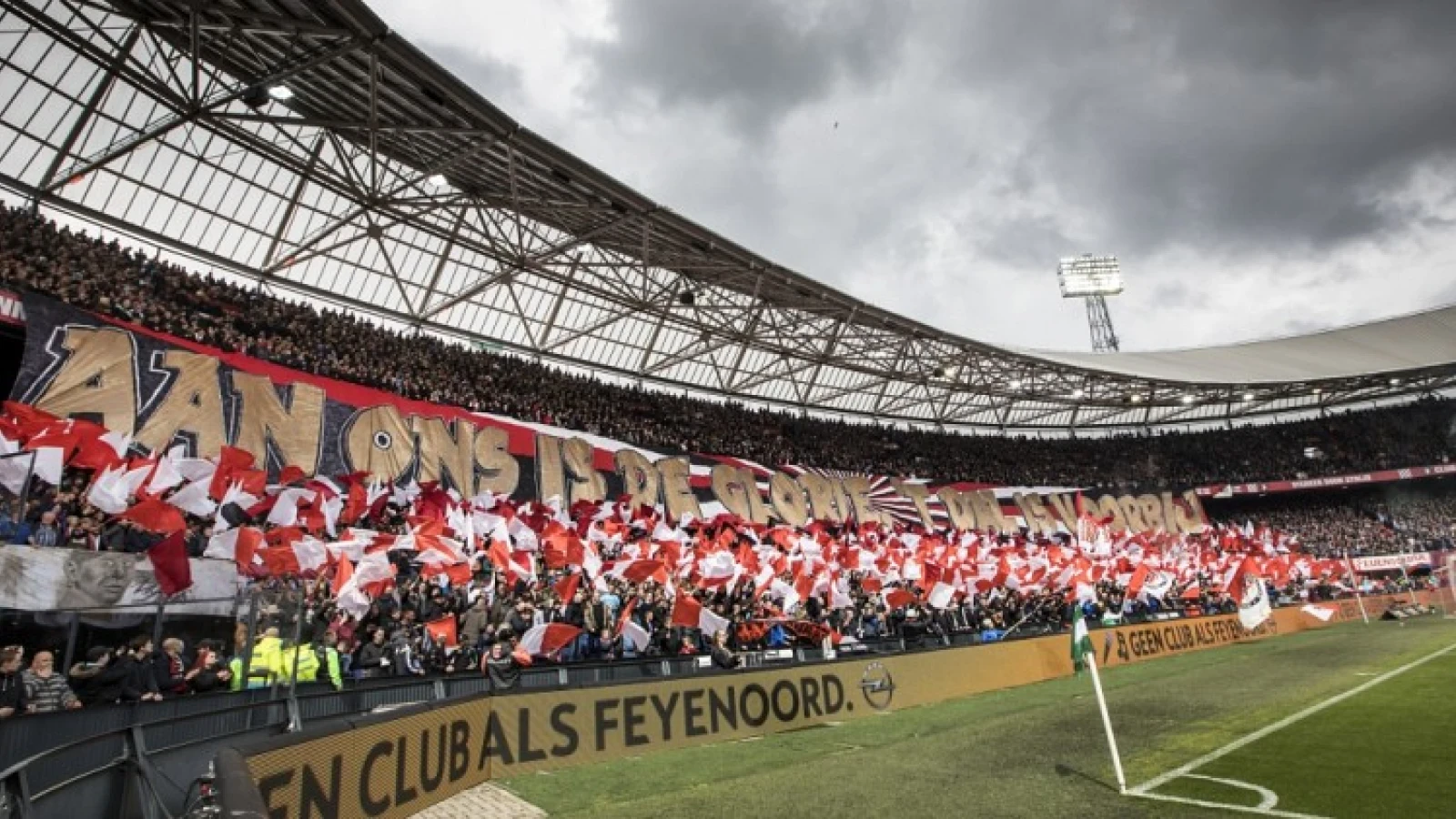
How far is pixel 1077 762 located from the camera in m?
9.67

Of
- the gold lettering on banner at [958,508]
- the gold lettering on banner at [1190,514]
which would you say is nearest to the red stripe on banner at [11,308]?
the gold lettering on banner at [958,508]

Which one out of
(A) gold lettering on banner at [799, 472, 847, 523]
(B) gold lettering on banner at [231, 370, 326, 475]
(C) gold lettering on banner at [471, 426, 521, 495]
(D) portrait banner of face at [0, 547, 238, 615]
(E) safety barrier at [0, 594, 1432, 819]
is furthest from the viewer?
(A) gold lettering on banner at [799, 472, 847, 523]

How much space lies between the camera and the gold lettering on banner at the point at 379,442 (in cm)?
2466

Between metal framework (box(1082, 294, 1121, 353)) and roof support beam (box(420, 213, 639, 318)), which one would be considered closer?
roof support beam (box(420, 213, 639, 318))

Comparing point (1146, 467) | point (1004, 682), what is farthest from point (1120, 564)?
point (1146, 467)

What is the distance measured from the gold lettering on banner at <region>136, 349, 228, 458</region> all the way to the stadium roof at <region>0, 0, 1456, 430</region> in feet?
24.0

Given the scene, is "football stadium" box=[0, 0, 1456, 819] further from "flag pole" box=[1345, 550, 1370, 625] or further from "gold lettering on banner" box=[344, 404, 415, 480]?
"flag pole" box=[1345, 550, 1370, 625]

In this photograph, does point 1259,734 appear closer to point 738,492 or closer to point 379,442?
point 379,442

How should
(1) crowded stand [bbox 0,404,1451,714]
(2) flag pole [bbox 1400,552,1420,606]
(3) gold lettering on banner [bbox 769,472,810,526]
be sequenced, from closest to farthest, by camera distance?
(1) crowded stand [bbox 0,404,1451,714] < (2) flag pole [bbox 1400,552,1420,606] < (3) gold lettering on banner [bbox 769,472,810,526]

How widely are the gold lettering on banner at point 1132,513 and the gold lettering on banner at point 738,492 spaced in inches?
1322

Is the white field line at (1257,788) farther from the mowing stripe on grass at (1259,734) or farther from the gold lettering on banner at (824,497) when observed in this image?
the gold lettering on banner at (824,497)

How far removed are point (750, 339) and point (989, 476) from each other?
2443 cm

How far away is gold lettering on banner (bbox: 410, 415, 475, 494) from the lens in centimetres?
2666

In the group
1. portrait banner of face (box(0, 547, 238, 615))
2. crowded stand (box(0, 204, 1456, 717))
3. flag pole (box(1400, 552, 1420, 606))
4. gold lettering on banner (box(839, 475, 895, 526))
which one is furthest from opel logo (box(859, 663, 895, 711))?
flag pole (box(1400, 552, 1420, 606))
